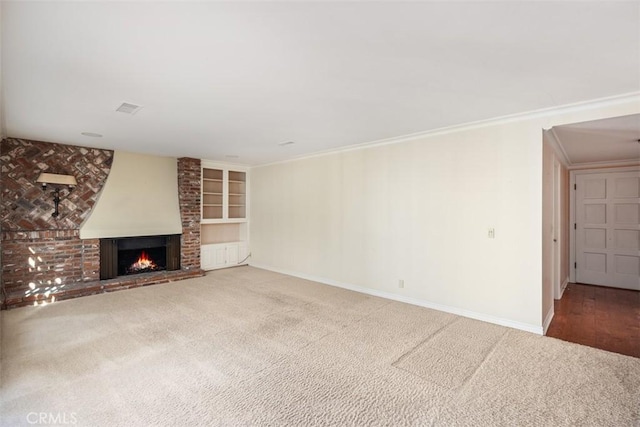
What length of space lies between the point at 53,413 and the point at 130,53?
252 cm

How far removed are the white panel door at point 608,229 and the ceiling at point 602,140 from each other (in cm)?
47

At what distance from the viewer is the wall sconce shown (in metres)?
4.70

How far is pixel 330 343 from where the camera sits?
3162mm

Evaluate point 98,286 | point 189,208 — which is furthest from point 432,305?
point 98,286

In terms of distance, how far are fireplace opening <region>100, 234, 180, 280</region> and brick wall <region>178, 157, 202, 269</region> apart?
19 centimetres

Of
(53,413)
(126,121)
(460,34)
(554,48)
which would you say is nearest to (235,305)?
(53,413)

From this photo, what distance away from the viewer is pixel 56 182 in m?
4.81

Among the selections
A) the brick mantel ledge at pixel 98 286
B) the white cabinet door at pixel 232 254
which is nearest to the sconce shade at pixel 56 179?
the brick mantel ledge at pixel 98 286

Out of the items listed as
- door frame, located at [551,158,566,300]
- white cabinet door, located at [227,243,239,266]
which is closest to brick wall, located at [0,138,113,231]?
white cabinet door, located at [227,243,239,266]

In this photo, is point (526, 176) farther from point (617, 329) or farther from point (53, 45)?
point (53, 45)

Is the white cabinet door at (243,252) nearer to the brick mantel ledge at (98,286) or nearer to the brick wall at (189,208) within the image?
the brick wall at (189,208)

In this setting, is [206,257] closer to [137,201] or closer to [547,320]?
[137,201]

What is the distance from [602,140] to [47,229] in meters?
8.14

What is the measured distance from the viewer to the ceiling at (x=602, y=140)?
3252 millimetres
